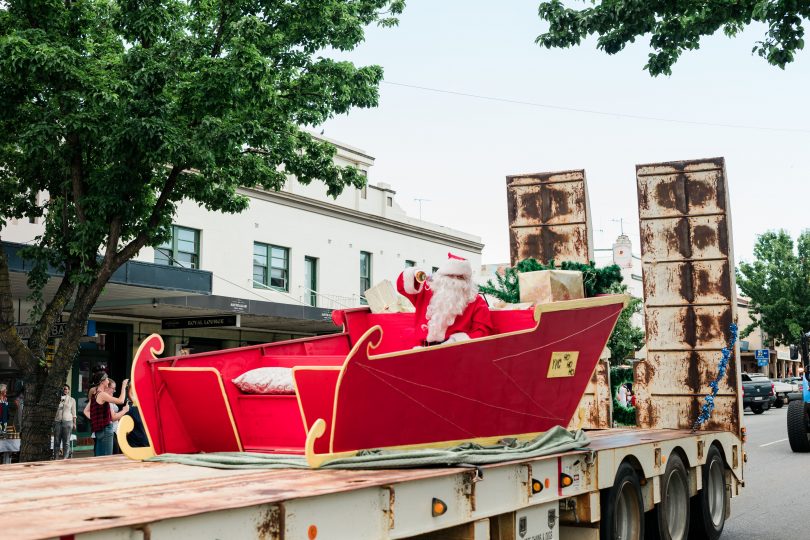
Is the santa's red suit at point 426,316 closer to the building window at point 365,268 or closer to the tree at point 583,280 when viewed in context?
the tree at point 583,280

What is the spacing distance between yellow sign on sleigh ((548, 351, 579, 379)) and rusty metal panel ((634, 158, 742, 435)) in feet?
9.58

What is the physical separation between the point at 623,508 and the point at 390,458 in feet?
8.55

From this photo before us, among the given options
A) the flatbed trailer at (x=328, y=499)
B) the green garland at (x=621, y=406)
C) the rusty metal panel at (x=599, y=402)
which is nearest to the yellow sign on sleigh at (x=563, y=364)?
the flatbed trailer at (x=328, y=499)

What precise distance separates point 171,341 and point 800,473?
15730mm

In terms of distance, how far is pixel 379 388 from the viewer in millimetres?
5070

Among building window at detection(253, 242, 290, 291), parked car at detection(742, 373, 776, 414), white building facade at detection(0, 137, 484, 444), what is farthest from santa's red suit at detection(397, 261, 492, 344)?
parked car at detection(742, 373, 776, 414)

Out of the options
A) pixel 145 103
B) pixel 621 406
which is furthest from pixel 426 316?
pixel 145 103

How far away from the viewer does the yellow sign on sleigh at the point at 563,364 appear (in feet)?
21.5

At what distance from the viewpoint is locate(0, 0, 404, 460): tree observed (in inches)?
429

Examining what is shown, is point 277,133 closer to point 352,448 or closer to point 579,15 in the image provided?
point 579,15

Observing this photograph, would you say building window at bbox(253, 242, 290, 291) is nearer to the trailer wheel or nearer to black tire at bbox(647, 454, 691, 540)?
black tire at bbox(647, 454, 691, 540)

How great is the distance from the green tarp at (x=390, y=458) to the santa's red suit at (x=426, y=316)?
96cm

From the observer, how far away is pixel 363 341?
4.88 meters

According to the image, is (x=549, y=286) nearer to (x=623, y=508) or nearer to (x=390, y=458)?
(x=623, y=508)
